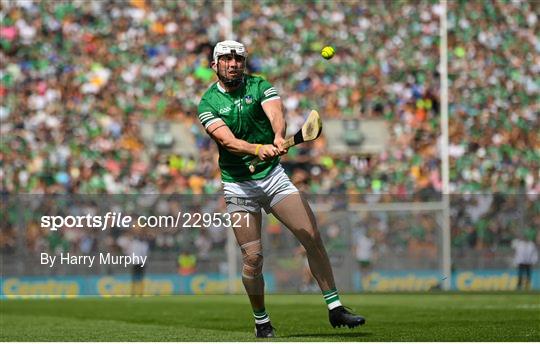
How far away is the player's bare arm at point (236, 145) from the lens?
8.92 metres

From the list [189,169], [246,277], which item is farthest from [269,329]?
[189,169]

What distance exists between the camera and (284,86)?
977 inches

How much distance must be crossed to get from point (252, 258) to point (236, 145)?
998 mm

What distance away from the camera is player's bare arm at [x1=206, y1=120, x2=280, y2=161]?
29.3 feet

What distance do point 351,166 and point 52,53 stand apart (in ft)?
21.7

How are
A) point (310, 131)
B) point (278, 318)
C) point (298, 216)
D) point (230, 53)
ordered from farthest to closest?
point (278, 318), point (298, 216), point (230, 53), point (310, 131)

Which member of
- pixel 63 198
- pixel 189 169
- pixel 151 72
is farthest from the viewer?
pixel 151 72

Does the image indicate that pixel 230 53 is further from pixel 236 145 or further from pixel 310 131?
pixel 310 131

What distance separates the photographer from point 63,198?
1791 cm

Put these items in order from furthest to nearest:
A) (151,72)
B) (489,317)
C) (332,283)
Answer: (151,72) → (489,317) → (332,283)

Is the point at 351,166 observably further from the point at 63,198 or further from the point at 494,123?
the point at 63,198

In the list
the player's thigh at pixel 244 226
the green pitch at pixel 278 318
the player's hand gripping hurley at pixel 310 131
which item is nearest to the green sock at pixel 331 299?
the green pitch at pixel 278 318

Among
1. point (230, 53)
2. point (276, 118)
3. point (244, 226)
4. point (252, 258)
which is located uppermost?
point (230, 53)

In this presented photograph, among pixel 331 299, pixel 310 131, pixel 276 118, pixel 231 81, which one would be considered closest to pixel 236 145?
pixel 276 118
